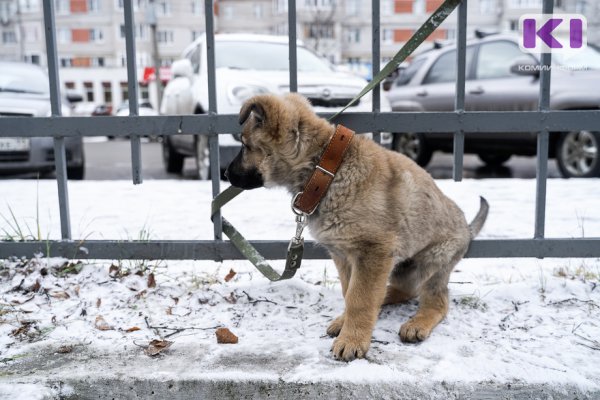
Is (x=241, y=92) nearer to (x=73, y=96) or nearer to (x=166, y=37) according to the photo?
(x=73, y=96)

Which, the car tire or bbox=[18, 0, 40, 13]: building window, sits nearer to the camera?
the car tire

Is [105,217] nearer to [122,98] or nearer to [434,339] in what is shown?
[434,339]

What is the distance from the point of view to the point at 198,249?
3.03m

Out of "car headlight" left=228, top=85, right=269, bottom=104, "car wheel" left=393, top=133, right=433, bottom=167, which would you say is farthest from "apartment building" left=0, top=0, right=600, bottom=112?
"car headlight" left=228, top=85, right=269, bottom=104

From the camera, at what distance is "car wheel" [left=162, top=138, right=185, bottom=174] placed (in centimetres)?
944

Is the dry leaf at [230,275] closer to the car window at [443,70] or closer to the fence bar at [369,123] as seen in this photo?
the fence bar at [369,123]

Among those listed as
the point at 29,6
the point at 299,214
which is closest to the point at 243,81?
the point at 299,214

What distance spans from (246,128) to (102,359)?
117 centimetres

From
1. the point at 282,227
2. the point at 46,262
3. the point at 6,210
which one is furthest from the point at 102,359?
the point at 6,210

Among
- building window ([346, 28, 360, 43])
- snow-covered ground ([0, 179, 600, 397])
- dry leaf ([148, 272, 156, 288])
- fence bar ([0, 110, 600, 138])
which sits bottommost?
snow-covered ground ([0, 179, 600, 397])

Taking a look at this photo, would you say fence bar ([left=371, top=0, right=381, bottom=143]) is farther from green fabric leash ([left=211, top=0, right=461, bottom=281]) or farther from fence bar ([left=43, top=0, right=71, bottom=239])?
fence bar ([left=43, top=0, right=71, bottom=239])

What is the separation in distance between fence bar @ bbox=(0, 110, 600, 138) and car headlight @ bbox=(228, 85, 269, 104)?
324 centimetres

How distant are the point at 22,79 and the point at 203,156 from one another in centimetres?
340

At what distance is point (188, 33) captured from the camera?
55.8 m
